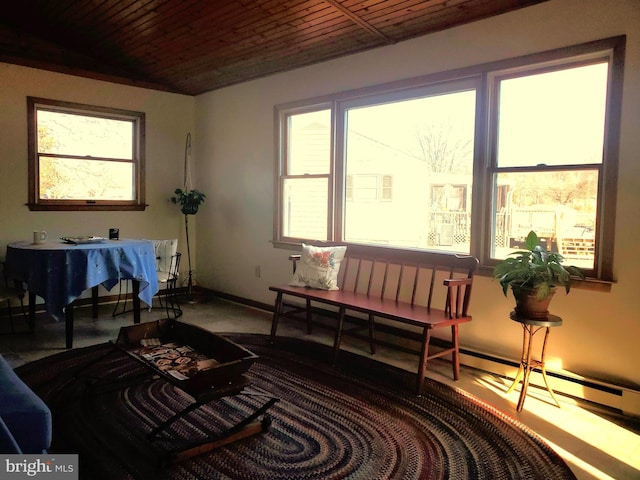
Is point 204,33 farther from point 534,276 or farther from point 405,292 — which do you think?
point 534,276

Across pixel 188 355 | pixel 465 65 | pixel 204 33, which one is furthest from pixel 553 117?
pixel 204 33

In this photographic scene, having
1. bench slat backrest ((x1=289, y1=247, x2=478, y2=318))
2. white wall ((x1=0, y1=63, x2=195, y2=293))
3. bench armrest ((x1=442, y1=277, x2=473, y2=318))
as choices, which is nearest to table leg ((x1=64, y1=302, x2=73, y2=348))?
white wall ((x1=0, y1=63, x2=195, y2=293))

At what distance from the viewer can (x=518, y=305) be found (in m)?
2.87

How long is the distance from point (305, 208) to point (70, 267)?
2.16m

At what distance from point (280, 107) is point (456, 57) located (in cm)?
197

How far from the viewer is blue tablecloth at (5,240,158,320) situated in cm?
370

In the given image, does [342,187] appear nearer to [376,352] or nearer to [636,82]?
[376,352]

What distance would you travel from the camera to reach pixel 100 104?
527cm

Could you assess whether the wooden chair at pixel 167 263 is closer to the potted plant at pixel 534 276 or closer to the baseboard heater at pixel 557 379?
the baseboard heater at pixel 557 379

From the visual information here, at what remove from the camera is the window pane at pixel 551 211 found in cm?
305

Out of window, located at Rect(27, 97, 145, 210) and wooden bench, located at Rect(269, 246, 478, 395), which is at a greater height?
window, located at Rect(27, 97, 145, 210)

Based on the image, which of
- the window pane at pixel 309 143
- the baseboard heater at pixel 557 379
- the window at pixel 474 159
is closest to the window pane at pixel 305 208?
the window at pixel 474 159

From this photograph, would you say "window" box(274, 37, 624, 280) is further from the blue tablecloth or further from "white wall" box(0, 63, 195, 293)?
"white wall" box(0, 63, 195, 293)

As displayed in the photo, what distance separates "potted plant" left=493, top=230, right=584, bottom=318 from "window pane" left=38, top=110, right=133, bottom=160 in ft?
14.5
